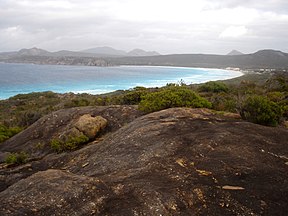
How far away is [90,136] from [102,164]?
17.2 ft

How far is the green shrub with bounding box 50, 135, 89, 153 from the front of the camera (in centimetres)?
1265

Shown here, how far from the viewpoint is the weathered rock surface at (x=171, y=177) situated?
5789 millimetres

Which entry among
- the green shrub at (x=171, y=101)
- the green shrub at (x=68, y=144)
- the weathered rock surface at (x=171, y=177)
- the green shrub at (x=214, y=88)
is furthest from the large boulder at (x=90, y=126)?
the green shrub at (x=214, y=88)

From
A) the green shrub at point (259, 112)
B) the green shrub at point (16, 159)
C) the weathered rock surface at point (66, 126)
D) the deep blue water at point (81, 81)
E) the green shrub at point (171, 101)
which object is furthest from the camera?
the deep blue water at point (81, 81)

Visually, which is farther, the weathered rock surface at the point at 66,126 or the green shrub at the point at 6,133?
the green shrub at the point at 6,133

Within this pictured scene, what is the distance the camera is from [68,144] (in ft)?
41.5

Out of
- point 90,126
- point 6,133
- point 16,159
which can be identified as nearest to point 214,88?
point 90,126

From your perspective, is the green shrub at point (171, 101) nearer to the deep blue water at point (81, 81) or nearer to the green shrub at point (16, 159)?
the green shrub at point (16, 159)

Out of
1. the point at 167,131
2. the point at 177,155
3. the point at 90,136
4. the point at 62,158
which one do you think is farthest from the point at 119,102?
the point at 177,155

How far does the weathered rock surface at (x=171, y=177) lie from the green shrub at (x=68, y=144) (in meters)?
2.35

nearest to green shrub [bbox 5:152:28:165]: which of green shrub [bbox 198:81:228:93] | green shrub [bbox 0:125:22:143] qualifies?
green shrub [bbox 0:125:22:143]

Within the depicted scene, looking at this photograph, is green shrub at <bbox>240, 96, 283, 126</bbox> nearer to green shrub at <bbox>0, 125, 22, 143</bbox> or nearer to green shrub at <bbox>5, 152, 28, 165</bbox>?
green shrub at <bbox>5, 152, 28, 165</bbox>

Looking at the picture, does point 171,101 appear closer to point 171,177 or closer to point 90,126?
point 90,126

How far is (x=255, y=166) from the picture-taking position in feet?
24.0
